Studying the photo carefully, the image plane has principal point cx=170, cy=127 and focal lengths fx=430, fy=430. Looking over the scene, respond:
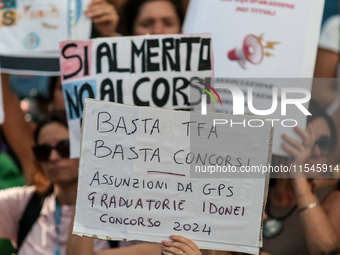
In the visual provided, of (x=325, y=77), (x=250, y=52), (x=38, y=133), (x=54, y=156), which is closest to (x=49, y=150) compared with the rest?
(x=54, y=156)

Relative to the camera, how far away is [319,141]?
8.27 feet

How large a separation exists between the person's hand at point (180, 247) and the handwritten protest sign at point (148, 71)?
77 centimetres

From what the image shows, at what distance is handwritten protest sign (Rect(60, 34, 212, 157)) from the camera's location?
2344 mm

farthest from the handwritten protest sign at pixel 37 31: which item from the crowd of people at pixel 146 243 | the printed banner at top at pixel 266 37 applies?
the printed banner at top at pixel 266 37

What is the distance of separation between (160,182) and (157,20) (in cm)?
149

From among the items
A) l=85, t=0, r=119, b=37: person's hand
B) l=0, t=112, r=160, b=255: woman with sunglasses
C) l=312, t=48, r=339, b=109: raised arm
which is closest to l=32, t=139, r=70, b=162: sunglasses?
l=0, t=112, r=160, b=255: woman with sunglasses

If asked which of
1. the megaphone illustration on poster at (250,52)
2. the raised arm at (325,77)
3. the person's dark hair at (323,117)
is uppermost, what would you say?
the megaphone illustration on poster at (250,52)

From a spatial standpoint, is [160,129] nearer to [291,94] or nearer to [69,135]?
[69,135]

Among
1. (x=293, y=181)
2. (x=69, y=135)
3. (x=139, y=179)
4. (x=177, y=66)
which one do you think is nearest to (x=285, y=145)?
(x=293, y=181)

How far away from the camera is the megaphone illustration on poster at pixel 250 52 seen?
2529 millimetres

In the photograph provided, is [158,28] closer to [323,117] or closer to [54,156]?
[54,156]

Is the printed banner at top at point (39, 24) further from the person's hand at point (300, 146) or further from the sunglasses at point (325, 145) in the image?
the sunglasses at point (325, 145)

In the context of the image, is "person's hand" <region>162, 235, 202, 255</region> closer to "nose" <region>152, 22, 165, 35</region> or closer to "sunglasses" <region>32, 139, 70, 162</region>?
"sunglasses" <region>32, 139, 70, 162</region>

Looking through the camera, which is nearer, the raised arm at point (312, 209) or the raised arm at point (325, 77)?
the raised arm at point (312, 209)
